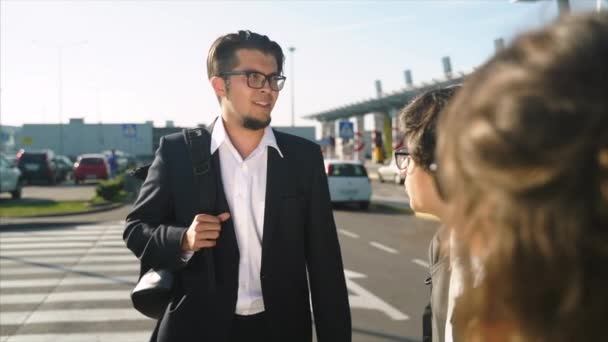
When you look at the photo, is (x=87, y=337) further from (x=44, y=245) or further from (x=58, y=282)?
(x=44, y=245)

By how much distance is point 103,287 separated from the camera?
8008 millimetres

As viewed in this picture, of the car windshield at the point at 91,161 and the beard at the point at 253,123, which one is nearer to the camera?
the beard at the point at 253,123

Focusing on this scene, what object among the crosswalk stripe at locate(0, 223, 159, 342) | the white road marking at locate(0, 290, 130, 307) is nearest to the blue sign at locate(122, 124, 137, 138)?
the crosswalk stripe at locate(0, 223, 159, 342)

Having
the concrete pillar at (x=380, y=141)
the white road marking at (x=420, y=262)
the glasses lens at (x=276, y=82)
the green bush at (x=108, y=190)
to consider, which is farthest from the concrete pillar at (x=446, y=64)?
the glasses lens at (x=276, y=82)

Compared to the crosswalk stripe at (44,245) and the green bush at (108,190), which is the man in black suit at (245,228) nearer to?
the crosswalk stripe at (44,245)

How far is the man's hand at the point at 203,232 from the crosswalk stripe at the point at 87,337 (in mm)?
3612

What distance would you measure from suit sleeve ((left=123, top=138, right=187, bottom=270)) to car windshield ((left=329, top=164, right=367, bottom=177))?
16.4m

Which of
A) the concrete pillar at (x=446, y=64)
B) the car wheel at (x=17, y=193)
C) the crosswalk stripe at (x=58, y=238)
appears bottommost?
the crosswalk stripe at (x=58, y=238)

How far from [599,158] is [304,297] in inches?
82.0

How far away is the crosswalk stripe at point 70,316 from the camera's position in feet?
21.1

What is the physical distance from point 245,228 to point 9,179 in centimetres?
2241

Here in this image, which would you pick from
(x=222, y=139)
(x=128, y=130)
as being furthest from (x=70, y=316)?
(x=128, y=130)

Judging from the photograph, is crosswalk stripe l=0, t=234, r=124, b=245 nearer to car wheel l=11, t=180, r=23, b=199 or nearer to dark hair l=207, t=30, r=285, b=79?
dark hair l=207, t=30, r=285, b=79

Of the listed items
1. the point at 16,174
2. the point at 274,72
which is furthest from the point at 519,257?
the point at 16,174
